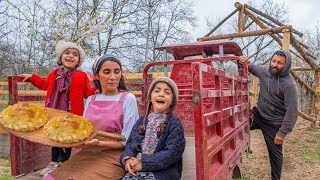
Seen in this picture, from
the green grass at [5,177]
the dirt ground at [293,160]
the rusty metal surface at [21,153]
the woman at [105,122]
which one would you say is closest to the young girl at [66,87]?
the rusty metal surface at [21,153]

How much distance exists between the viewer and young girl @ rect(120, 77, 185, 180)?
203cm

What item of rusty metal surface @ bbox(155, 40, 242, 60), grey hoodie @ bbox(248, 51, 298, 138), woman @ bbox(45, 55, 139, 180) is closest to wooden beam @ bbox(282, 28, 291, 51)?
rusty metal surface @ bbox(155, 40, 242, 60)

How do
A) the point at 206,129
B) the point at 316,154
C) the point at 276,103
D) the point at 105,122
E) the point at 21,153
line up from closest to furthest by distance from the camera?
the point at 206,129 < the point at 105,122 < the point at 21,153 < the point at 276,103 < the point at 316,154

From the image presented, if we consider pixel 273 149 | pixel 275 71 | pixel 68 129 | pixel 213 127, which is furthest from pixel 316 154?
pixel 68 129

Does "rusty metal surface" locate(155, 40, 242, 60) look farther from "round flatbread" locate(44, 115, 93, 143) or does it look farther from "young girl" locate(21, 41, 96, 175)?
"round flatbread" locate(44, 115, 93, 143)

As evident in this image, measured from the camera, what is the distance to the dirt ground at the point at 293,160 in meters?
5.80

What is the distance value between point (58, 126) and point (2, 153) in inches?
206

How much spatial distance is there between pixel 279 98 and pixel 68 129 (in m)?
2.96

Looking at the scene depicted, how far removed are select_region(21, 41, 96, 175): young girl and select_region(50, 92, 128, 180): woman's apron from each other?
56 cm

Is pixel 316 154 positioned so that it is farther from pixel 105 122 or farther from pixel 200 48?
pixel 105 122

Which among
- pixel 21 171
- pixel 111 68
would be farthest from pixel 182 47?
pixel 21 171

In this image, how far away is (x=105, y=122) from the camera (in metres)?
2.37

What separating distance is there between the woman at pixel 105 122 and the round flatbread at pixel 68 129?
0.28ft

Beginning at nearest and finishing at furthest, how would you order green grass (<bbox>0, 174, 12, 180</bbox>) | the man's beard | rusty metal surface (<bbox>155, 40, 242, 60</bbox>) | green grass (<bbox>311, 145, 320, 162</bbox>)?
1. the man's beard
2. rusty metal surface (<bbox>155, 40, 242, 60</bbox>)
3. green grass (<bbox>0, 174, 12, 180</bbox>)
4. green grass (<bbox>311, 145, 320, 162</bbox>)
